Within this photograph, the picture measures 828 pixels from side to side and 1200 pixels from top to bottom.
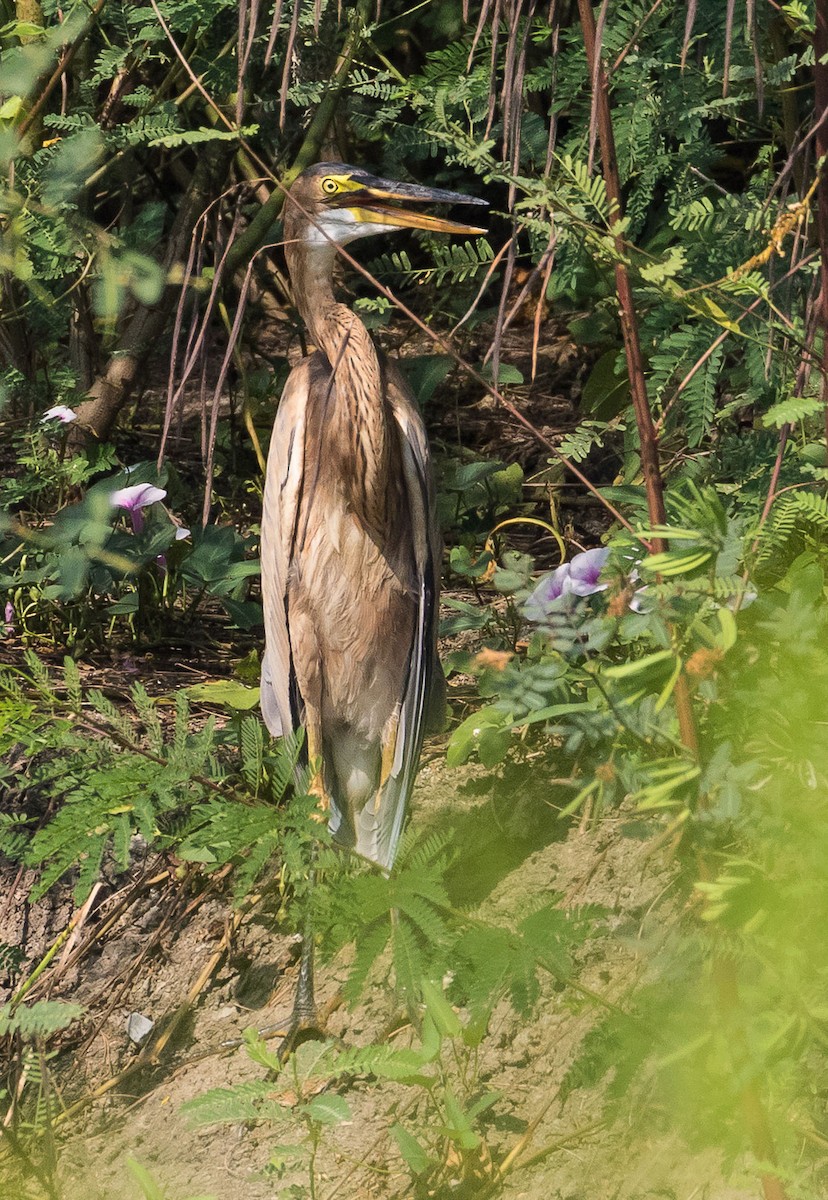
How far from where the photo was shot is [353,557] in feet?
10.3

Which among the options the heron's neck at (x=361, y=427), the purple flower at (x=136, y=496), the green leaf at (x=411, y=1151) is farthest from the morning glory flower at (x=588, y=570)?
the purple flower at (x=136, y=496)

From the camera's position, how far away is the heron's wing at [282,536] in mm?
3100

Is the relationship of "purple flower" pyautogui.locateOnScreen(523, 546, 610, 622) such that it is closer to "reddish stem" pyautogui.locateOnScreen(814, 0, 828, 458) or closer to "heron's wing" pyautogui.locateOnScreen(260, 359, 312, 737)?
"reddish stem" pyautogui.locateOnScreen(814, 0, 828, 458)

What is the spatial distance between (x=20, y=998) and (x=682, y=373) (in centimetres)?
194

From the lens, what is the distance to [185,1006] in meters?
2.97

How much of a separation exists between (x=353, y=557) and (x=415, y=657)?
305mm

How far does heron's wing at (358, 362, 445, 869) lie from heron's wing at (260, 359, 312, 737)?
0.81ft

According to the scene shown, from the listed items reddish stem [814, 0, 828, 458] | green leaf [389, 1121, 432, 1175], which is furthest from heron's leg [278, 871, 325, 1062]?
reddish stem [814, 0, 828, 458]

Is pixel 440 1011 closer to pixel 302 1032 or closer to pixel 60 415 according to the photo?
pixel 302 1032

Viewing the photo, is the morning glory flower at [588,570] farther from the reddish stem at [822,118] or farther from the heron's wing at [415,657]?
the heron's wing at [415,657]

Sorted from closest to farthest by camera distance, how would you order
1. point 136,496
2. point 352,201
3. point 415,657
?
point 415,657
point 352,201
point 136,496

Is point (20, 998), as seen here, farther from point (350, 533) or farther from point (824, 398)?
point (824, 398)

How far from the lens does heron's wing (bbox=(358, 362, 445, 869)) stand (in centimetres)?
304

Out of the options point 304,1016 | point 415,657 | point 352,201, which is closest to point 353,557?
point 415,657
